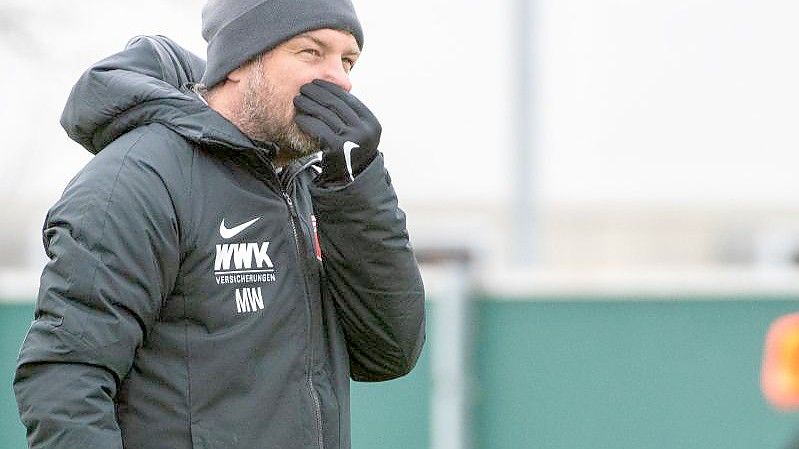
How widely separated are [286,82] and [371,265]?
1.26 feet

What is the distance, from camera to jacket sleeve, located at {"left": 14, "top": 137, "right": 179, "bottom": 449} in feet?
7.83

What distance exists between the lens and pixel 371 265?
8.95ft

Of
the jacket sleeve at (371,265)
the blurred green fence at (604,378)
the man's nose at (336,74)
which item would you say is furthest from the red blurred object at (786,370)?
the blurred green fence at (604,378)

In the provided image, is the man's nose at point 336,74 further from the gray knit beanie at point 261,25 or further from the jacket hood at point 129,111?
the jacket hood at point 129,111

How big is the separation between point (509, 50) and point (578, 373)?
158 cm

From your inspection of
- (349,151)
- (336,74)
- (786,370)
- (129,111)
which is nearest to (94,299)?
(129,111)

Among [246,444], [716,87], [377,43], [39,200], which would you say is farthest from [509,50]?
[246,444]

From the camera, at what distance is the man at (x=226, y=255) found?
2436 mm

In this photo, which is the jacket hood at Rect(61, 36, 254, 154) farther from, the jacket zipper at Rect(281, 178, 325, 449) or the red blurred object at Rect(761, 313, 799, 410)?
the red blurred object at Rect(761, 313, 799, 410)

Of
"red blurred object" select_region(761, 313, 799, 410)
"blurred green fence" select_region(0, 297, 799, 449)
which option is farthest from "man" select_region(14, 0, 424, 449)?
"blurred green fence" select_region(0, 297, 799, 449)

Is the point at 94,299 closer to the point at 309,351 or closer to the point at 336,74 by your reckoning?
the point at 309,351

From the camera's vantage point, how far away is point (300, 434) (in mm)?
2637

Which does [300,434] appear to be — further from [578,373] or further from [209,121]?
[578,373]

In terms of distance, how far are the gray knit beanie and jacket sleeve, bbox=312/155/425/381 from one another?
29cm
